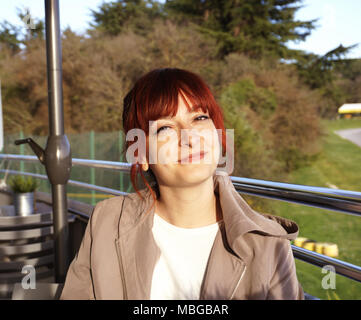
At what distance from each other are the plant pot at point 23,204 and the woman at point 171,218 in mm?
1782

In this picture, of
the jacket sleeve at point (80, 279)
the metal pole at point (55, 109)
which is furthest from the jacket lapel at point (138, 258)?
the metal pole at point (55, 109)

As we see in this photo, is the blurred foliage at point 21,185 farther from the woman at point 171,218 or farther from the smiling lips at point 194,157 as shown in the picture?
the smiling lips at point 194,157

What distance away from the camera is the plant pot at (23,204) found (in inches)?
111

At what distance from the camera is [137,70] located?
A: 14008 millimetres

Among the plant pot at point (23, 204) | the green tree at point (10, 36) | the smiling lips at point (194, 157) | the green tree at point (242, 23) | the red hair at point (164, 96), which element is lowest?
the plant pot at point (23, 204)

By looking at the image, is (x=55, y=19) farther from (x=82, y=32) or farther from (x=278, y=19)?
(x=278, y=19)

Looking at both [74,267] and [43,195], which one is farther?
[43,195]

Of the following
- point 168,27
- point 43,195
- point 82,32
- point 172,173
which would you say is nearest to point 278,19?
point 168,27

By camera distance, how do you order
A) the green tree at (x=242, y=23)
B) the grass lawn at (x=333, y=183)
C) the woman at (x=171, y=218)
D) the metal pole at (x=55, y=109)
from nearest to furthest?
the woman at (x=171, y=218), the metal pole at (x=55, y=109), the grass lawn at (x=333, y=183), the green tree at (x=242, y=23)

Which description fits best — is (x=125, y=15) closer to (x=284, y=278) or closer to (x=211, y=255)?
(x=211, y=255)

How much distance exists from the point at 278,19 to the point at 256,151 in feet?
29.8

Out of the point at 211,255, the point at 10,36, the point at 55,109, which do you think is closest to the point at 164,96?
the point at 211,255

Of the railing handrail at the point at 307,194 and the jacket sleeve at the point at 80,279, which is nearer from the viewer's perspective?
the jacket sleeve at the point at 80,279
